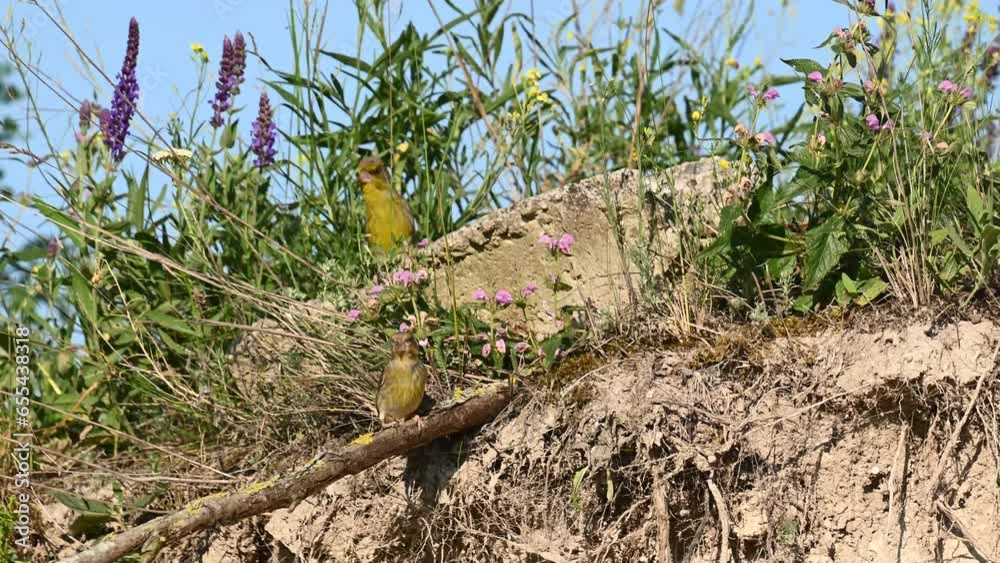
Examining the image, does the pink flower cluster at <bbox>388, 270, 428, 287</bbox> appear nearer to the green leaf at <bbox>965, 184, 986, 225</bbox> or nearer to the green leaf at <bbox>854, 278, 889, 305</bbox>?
the green leaf at <bbox>854, 278, 889, 305</bbox>

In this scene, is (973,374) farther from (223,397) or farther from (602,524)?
(223,397)

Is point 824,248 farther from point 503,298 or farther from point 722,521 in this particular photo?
point 503,298

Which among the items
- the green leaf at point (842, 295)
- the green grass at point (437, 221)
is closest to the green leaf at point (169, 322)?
the green grass at point (437, 221)

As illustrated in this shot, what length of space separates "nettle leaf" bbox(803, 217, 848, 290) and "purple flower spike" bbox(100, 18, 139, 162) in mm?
2812

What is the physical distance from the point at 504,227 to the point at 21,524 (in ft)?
7.58

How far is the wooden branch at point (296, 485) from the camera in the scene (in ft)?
11.5

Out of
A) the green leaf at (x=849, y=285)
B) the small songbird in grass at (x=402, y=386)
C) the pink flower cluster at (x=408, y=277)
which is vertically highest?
the pink flower cluster at (x=408, y=277)

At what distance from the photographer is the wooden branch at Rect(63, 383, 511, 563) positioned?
3520 millimetres

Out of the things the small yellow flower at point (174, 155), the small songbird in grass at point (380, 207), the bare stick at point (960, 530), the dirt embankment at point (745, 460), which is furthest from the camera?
the small songbird in grass at point (380, 207)

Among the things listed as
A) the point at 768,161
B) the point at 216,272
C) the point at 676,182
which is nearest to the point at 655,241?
the point at 676,182

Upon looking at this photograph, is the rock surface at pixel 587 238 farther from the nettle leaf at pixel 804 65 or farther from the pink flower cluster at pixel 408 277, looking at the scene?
the nettle leaf at pixel 804 65

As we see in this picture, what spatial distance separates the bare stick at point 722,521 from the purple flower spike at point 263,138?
2675mm

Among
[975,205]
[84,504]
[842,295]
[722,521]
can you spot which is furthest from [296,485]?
[975,205]

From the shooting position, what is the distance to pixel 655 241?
4.76 meters
